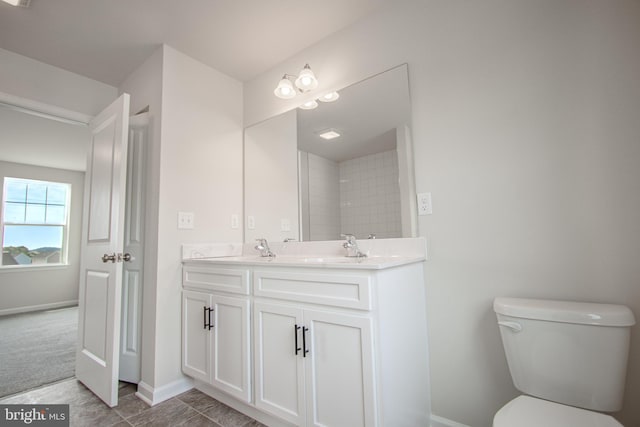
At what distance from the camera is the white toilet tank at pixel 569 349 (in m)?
1.00

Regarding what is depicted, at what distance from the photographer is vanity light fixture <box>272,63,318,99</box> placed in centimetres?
196

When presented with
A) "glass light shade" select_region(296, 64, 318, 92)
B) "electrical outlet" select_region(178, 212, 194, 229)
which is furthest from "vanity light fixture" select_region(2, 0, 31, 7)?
"glass light shade" select_region(296, 64, 318, 92)

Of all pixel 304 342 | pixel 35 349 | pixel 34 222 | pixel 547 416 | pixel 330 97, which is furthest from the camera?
pixel 34 222

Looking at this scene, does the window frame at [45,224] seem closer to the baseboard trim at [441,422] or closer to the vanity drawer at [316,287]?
the vanity drawer at [316,287]

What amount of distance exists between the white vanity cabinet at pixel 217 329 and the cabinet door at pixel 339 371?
1.47ft

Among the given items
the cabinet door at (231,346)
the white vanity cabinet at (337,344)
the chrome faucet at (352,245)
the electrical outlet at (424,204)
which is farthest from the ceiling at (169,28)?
the cabinet door at (231,346)

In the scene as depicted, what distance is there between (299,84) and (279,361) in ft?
5.64

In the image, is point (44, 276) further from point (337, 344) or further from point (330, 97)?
point (337, 344)

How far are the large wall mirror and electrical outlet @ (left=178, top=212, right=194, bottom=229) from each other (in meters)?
0.47

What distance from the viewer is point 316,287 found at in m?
1.35

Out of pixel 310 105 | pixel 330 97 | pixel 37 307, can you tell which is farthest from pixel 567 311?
pixel 37 307

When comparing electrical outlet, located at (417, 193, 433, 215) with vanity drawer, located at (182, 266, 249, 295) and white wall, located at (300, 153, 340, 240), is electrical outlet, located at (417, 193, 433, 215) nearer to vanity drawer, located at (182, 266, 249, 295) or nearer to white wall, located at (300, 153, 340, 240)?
white wall, located at (300, 153, 340, 240)

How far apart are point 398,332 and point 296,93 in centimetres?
173

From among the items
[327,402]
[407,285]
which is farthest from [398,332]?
[327,402]
